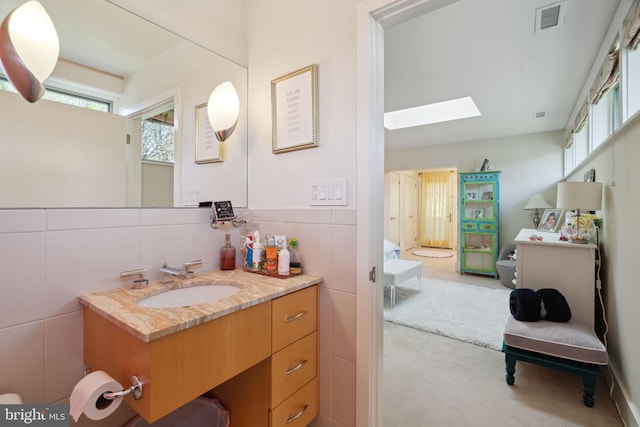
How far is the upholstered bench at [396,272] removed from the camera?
10.4 feet

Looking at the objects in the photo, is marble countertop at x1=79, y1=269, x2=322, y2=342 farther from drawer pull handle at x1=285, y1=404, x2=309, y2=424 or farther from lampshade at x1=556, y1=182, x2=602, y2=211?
lampshade at x1=556, y1=182, x2=602, y2=211

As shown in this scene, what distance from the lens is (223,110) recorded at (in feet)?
5.01

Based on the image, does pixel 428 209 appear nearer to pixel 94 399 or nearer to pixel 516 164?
pixel 516 164

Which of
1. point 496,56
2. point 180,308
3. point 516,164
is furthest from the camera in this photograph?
point 516,164

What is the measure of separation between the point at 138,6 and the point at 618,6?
2.84 meters

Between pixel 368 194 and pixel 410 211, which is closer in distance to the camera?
pixel 368 194

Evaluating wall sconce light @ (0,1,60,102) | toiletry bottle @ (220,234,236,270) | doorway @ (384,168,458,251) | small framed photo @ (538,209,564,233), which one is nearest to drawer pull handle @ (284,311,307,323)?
toiletry bottle @ (220,234,236,270)

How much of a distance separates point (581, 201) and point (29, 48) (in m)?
3.13

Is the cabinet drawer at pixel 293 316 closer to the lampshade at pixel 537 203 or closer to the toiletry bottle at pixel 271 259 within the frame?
the toiletry bottle at pixel 271 259

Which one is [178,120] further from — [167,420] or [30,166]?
[167,420]

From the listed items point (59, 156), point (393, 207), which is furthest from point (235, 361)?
point (393, 207)

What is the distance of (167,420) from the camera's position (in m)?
1.16

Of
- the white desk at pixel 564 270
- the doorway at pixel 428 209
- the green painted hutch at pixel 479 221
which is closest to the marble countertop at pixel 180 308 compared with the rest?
the white desk at pixel 564 270

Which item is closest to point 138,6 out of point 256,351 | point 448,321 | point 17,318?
point 17,318
